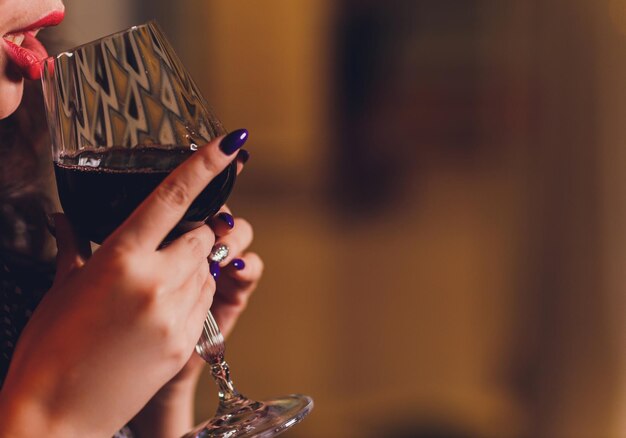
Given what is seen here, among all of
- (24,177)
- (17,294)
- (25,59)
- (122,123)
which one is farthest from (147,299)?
(24,177)

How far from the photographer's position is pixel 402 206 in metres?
2.80

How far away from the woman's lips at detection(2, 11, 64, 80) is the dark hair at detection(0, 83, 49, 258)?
1.17 feet

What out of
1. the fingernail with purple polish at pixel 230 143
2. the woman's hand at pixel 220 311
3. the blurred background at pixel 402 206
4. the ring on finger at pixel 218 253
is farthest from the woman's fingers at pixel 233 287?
the blurred background at pixel 402 206

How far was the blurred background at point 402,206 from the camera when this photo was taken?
2.69m

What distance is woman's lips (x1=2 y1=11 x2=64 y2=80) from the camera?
0.79m

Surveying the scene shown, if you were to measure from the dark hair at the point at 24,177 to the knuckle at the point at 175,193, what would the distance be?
1.97 ft

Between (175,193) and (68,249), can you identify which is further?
(68,249)

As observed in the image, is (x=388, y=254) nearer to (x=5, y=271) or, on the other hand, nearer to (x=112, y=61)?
(x=5, y=271)

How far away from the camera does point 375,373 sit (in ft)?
9.50

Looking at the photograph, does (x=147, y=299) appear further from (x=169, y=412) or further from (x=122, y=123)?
(x=169, y=412)

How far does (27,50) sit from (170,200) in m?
0.33

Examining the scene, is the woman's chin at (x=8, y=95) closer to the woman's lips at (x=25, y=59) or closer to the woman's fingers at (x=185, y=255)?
the woman's lips at (x=25, y=59)

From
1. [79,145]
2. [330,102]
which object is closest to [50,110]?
[79,145]

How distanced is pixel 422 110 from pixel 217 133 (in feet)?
7.20
